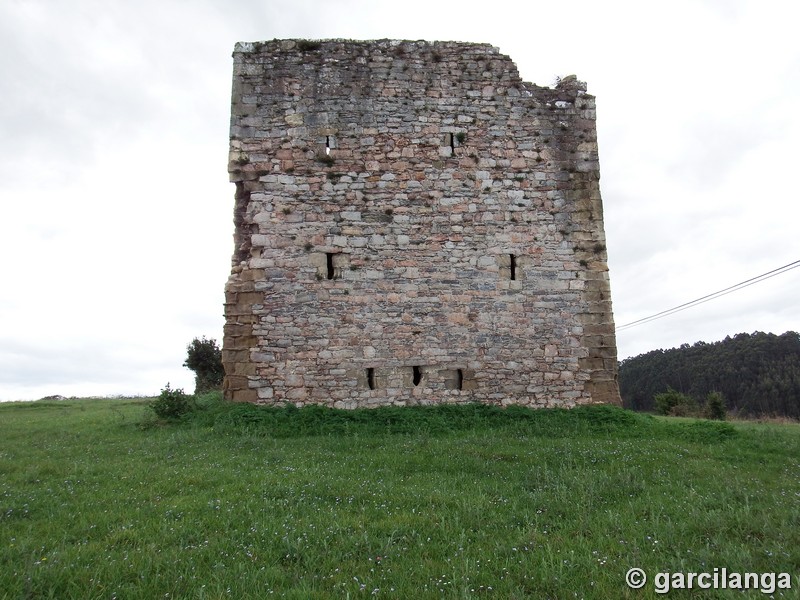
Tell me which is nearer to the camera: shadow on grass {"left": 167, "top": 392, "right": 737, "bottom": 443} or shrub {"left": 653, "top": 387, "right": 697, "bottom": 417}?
shadow on grass {"left": 167, "top": 392, "right": 737, "bottom": 443}

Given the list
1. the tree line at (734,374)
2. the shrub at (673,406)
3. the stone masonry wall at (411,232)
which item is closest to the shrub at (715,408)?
the shrub at (673,406)

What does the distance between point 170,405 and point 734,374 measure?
50.7 metres

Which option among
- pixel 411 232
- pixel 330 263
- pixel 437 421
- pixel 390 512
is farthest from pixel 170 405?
pixel 390 512

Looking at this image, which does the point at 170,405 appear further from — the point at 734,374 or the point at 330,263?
the point at 734,374

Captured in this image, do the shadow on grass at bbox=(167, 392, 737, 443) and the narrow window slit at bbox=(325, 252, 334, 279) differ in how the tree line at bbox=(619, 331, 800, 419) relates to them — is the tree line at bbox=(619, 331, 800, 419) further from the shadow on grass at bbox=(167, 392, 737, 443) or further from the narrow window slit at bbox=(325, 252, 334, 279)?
the narrow window slit at bbox=(325, 252, 334, 279)

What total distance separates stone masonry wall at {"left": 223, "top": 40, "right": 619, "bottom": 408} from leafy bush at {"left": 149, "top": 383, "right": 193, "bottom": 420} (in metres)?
1.12

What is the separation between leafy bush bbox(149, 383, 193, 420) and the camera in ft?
34.7

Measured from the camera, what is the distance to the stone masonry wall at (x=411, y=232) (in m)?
10.5

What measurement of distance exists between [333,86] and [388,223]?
3266mm

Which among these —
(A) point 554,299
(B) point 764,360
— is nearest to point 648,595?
(A) point 554,299

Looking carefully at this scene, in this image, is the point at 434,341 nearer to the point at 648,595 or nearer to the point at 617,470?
the point at 617,470

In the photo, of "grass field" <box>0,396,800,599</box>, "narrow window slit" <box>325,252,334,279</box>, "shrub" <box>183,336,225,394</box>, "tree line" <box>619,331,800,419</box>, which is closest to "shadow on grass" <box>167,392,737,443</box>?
"grass field" <box>0,396,800,599</box>

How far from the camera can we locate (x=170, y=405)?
10609mm

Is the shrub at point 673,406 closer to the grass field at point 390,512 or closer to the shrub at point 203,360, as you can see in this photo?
the grass field at point 390,512
